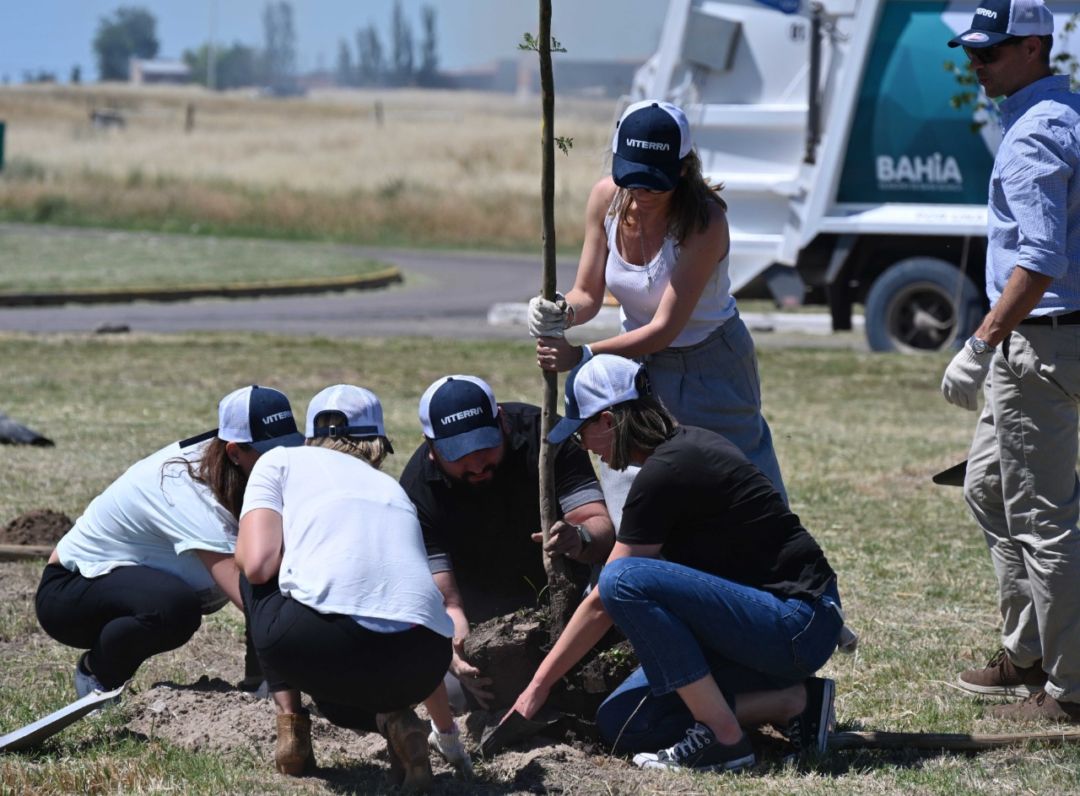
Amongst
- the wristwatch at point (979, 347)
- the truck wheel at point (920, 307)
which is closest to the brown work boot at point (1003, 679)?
the wristwatch at point (979, 347)

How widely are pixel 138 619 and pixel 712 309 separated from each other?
2.06 metres

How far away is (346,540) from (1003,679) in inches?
95.4

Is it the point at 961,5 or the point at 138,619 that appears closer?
the point at 138,619

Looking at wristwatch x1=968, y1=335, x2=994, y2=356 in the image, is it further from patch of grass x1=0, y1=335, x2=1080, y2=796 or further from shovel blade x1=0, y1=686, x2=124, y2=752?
shovel blade x1=0, y1=686, x2=124, y2=752

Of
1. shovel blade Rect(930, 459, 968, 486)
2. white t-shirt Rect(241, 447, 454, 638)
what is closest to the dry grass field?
shovel blade Rect(930, 459, 968, 486)

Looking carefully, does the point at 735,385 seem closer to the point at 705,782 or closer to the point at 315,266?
the point at 705,782

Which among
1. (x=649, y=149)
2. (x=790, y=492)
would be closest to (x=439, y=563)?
(x=649, y=149)

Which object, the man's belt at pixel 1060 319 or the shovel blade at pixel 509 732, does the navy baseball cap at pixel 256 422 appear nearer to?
the shovel blade at pixel 509 732

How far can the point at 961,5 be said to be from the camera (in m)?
13.8

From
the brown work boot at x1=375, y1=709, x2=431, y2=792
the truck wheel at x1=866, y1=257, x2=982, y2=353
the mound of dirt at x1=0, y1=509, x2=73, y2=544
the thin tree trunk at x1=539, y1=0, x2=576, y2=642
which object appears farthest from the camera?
the truck wheel at x1=866, y1=257, x2=982, y2=353

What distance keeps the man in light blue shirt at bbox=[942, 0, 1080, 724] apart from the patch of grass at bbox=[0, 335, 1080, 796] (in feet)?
1.53

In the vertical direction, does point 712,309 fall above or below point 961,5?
below

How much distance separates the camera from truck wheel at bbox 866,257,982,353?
45.9 feet

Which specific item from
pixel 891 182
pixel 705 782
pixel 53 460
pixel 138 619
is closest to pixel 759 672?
pixel 705 782
